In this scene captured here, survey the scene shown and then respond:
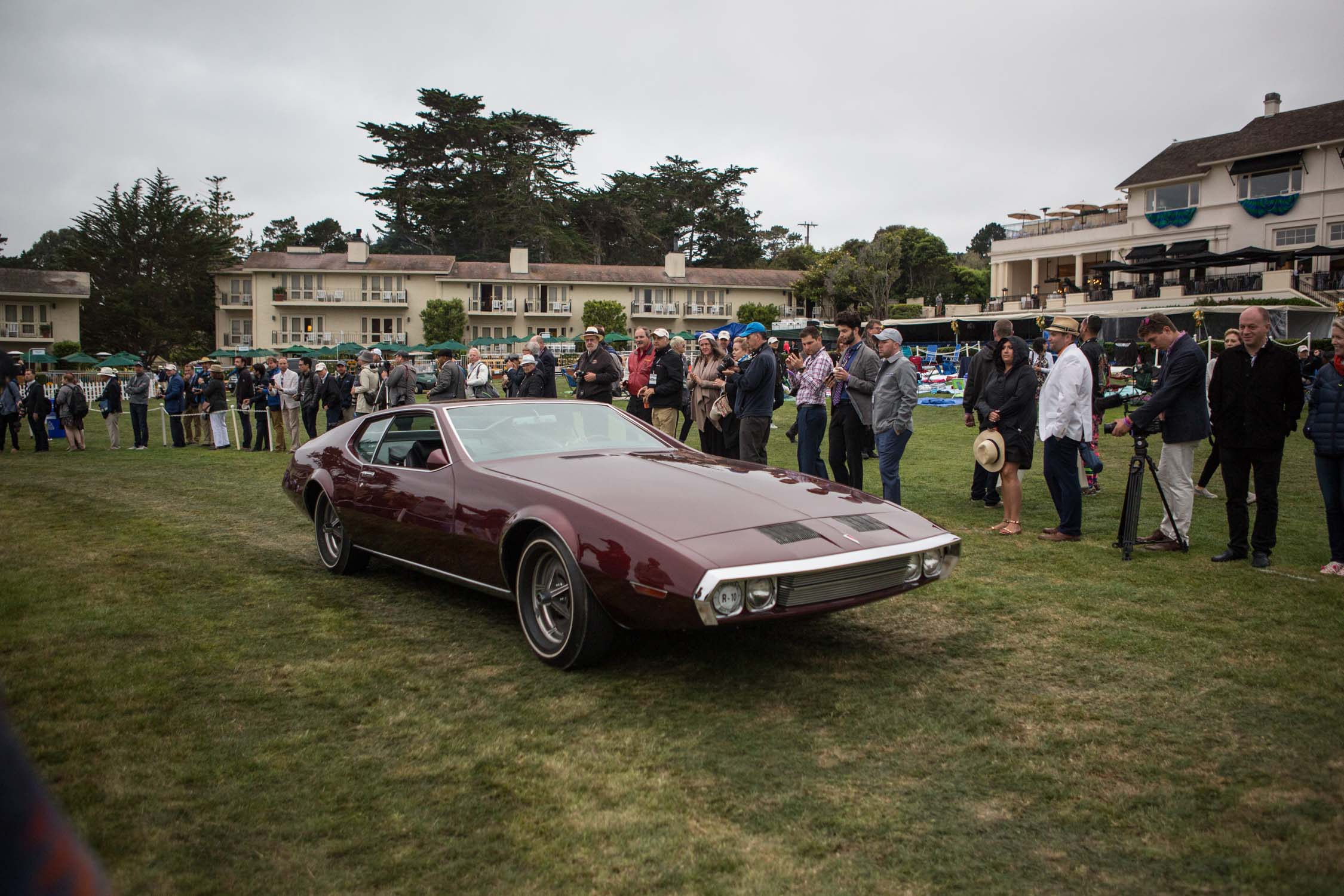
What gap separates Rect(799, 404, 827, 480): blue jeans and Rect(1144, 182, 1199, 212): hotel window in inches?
2101

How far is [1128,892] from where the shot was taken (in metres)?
2.51

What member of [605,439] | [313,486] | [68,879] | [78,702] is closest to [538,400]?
[605,439]

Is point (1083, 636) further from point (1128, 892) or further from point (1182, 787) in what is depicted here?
point (1128, 892)

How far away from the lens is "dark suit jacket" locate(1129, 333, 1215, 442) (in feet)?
22.5

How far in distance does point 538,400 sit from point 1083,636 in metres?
3.55

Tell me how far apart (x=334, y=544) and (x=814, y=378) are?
4.66 m

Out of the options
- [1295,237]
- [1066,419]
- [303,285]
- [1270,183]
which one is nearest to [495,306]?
[303,285]

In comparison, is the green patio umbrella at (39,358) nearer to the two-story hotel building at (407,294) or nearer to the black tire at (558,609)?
the two-story hotel building at (407,294)

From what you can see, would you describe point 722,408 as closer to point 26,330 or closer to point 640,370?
point 640,370

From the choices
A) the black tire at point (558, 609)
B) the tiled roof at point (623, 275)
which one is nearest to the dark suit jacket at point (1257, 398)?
the black tire at point (558, 609)

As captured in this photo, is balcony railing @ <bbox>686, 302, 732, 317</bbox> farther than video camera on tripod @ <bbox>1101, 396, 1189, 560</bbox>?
Yes

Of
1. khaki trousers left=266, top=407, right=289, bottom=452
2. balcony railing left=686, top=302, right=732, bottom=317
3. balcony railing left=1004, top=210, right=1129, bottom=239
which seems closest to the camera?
khaki trousers left=266, top=407, right=289, bottom=452

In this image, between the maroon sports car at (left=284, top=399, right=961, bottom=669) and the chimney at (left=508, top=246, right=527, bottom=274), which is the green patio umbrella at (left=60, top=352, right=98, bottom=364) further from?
the maroon sports car at (left=284, top=399, right=961, bottom=669)

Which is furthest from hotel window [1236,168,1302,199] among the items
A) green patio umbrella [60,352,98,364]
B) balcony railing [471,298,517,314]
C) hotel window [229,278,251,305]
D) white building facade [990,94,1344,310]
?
hotel window [229,278,251,305]
